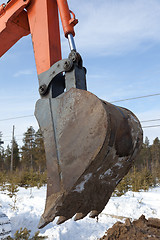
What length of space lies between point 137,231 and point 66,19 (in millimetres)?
2751

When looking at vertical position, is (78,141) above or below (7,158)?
below

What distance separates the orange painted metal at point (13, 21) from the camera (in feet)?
9.29

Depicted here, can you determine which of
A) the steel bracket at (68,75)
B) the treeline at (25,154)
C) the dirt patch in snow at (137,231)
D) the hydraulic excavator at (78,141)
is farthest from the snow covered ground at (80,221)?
the treeline at (25,154)

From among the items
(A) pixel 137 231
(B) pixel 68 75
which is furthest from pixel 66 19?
(A) pixel 137 231

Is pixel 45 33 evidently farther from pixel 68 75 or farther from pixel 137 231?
pixel 137 231

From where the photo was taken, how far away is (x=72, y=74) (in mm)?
1822

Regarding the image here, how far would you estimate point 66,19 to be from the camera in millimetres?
2314

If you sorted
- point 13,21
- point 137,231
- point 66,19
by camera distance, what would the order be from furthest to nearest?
point 13,21
point 137,231
point 66,19

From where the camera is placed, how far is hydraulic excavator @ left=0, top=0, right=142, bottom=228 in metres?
1.50

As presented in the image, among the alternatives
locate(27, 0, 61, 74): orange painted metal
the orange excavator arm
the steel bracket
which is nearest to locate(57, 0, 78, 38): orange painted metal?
the orange excavator arm

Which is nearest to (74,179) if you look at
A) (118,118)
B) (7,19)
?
(118,118)

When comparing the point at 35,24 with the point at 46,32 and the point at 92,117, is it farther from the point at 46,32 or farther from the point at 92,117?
the point at 92,117

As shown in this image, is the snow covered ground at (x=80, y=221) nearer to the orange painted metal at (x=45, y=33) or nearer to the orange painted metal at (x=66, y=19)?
the orange painted metal at (x=45, y=33)

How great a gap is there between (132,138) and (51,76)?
0.95 metres
